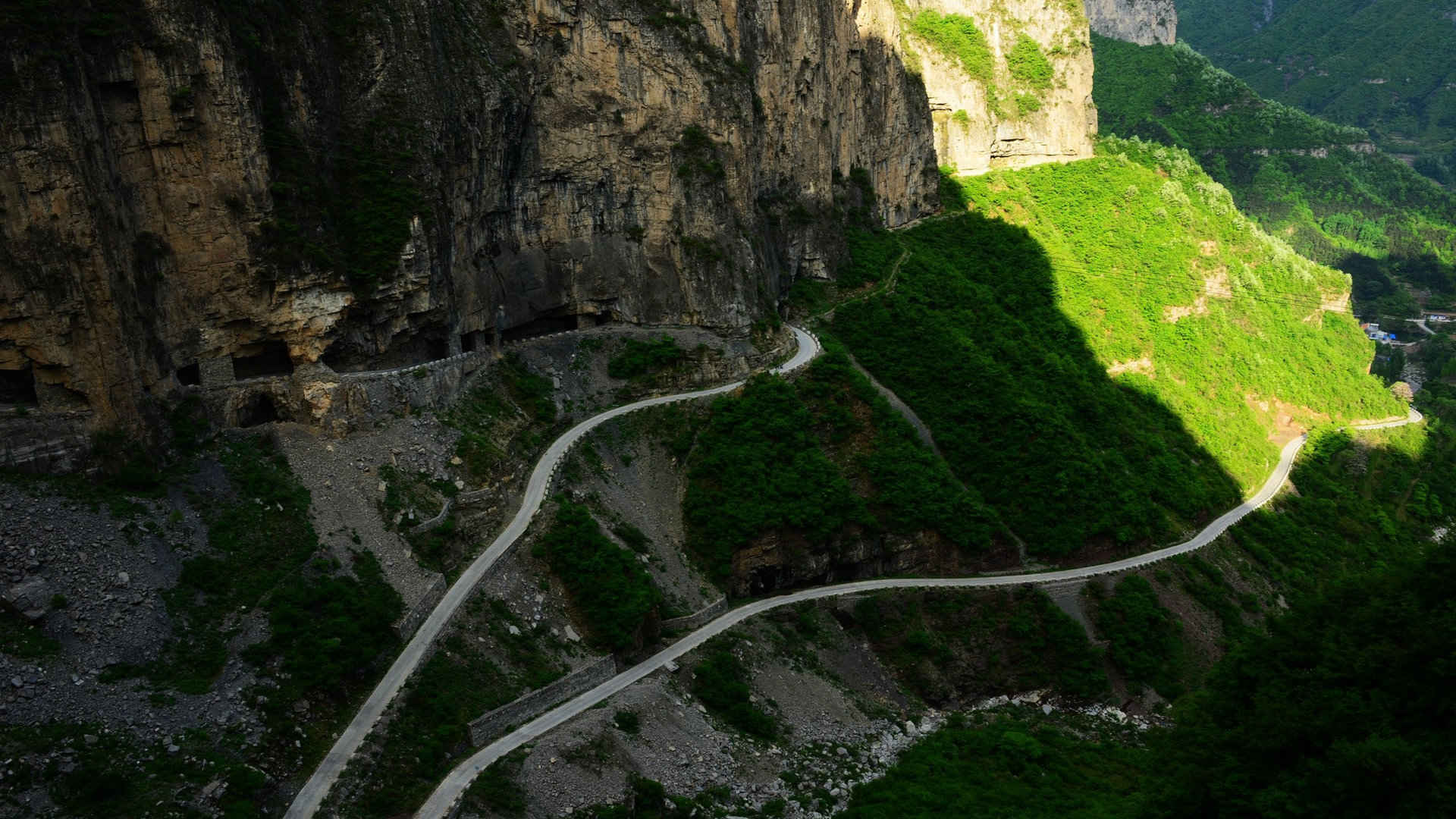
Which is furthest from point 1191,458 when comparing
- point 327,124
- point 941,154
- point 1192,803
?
point 327,124

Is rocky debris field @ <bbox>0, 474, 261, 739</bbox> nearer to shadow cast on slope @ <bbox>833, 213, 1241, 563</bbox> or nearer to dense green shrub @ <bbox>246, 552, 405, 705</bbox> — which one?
dense green shrub @ <bbox>246, 552, 405, 705</bbox>

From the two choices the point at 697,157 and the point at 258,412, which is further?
the point at 697,157

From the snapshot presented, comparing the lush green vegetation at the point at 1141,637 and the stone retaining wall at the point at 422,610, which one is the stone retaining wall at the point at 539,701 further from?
the lush green vegetation at the point at 1141,637

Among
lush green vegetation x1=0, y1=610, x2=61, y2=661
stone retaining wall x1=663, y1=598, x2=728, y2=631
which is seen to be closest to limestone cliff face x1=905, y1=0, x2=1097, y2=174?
stone retaining wall x1=663, y1=598, x2=728, y2=631

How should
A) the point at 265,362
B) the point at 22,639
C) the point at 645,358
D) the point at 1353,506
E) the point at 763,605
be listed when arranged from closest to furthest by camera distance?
the point at 22,639 < the point at 265,362 < the point at 763,605 < the point at 645,358 < the point at 1353,506

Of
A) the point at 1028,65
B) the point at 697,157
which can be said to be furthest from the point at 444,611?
the point at 1028,65

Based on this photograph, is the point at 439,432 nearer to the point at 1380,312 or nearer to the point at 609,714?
the point at 609,714

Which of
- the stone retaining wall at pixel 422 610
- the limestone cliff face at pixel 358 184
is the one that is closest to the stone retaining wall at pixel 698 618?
the stone retaining wall at pixel 422 610

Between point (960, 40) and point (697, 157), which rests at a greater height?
point (960, 40)

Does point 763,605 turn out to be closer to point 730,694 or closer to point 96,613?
point 730,694
